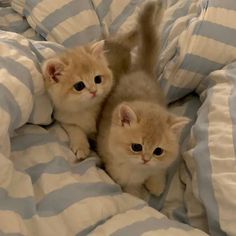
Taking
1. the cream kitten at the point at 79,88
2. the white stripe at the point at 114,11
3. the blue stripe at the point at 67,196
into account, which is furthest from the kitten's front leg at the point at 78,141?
the white stripe at the point at 114,11

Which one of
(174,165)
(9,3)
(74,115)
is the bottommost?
(174,165)

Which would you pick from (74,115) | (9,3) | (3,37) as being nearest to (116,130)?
(74,115)

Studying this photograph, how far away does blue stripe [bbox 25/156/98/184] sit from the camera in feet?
3.29

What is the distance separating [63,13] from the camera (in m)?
1.34

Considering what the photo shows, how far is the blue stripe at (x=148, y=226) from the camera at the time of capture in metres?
0.90

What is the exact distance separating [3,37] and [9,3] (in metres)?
0.37

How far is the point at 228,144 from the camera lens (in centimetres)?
97

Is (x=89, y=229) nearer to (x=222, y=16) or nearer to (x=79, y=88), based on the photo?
(x=79, y=88)

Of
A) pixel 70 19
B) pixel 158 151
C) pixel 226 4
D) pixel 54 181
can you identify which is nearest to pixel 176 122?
pixel 158 151

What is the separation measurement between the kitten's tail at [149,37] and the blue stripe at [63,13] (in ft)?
0.69

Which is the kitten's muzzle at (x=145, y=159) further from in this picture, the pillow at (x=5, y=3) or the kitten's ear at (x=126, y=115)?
the pillow at (x=5, y=3)

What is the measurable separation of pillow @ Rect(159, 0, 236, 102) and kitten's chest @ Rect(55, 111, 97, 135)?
244 millimetres

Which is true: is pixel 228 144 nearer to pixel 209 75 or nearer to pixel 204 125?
pixel 204 125

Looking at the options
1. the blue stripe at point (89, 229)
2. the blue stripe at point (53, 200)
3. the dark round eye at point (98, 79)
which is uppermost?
the dark round eye at point (98, 79)
